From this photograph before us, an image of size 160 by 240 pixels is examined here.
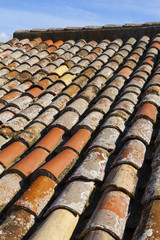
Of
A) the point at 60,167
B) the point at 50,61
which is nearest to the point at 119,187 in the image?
the point at 60,167

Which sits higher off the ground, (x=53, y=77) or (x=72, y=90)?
(x=53, y=77)

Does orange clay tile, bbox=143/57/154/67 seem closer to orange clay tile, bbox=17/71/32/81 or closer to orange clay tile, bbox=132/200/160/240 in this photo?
orange clay tile, bbox=17/71/32/81

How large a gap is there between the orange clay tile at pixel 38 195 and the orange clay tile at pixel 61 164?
79 millimetres

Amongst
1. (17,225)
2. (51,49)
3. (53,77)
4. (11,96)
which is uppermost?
(51,49)

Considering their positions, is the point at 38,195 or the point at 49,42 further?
the point at 49,42

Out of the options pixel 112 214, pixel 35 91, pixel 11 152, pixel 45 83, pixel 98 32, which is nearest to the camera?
pixel 112 214

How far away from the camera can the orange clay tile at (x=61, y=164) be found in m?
2.18

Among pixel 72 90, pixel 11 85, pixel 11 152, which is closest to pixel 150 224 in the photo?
pixel 11 152

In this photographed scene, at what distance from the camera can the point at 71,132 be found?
116 inches

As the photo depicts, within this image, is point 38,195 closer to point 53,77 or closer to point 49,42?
point 53,77

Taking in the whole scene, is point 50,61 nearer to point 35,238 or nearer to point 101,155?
point 101,155

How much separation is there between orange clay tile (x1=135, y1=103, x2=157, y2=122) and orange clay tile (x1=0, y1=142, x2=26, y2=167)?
4.39 ft

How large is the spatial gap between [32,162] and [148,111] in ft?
4.75

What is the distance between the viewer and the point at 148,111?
294 centimetres
